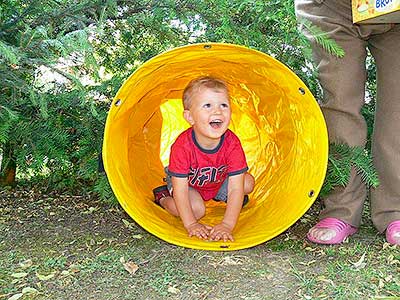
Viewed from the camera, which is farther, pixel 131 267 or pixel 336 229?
pixel 336 229

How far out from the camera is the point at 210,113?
2.92 meters

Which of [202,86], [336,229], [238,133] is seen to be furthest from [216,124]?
[238,133]

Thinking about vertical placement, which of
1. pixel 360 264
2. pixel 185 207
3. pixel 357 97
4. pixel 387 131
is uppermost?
pixel 357 97

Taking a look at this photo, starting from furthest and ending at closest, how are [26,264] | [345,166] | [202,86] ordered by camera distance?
[202,86] → [345,166] → [26,264]

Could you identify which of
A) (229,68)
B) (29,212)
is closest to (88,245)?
(29,212)

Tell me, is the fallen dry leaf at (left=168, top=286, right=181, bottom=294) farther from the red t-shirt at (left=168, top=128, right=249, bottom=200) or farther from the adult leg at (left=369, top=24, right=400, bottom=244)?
the adult leg at (left=369, top=24, right=400, bottom=244)

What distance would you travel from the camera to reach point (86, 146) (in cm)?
303

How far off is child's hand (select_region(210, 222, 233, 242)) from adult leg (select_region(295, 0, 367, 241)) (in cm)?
36

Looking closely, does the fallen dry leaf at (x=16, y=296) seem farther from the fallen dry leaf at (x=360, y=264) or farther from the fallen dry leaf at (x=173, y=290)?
the fallen dry leaf at (x=360, y=264)

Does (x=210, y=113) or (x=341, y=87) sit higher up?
(x=341, y=87)

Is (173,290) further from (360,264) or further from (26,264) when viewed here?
(360,264)

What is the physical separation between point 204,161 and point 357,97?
76 cm

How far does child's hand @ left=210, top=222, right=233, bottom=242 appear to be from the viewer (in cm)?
277

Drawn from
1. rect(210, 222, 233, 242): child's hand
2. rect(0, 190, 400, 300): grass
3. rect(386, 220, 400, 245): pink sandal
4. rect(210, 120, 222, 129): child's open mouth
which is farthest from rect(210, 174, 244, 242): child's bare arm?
rect(386, 220, 400, 245): pink sandal
